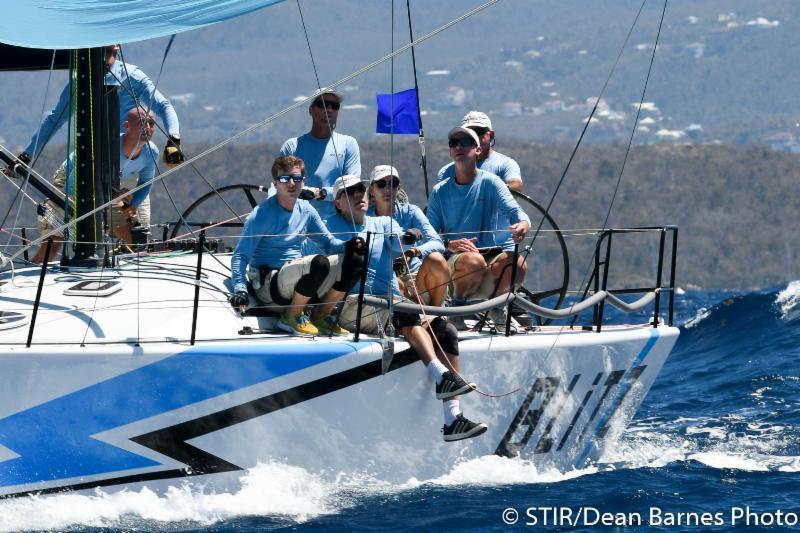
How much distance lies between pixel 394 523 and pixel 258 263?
5.69 ft

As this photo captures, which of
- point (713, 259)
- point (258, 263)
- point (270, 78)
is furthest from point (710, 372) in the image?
point (270, 78)

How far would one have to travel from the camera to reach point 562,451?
8.76 m

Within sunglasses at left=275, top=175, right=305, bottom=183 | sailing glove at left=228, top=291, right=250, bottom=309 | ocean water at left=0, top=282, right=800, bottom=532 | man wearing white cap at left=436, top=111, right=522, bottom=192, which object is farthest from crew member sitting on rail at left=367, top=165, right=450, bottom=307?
ocean water at left=0, top=282, right=800, bottom=532

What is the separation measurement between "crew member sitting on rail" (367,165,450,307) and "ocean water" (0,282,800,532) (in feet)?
3.47

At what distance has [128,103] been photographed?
1005cm

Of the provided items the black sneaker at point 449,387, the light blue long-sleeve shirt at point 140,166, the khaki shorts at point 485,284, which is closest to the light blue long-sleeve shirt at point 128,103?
the light blue long-sleeve shirt at point 140,166

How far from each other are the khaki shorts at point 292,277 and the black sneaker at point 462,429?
1027 mm

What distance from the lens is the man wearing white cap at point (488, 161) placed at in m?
8.85

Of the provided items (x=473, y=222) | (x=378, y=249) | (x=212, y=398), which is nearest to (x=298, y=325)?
(x=378, y=249)

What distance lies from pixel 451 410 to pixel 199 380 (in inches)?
56.3

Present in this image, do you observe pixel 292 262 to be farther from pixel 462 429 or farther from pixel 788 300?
pixel 788 300

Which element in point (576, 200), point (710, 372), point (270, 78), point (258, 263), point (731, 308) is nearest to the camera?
point (258, 263)

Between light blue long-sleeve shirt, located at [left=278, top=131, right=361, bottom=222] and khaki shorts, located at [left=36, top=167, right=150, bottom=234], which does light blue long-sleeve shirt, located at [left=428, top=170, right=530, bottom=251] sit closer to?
light blue long-sleeve shirt, located at [left=278, top=131, right=361, bottom=222]

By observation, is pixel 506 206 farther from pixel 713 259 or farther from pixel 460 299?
pixel 713 259
